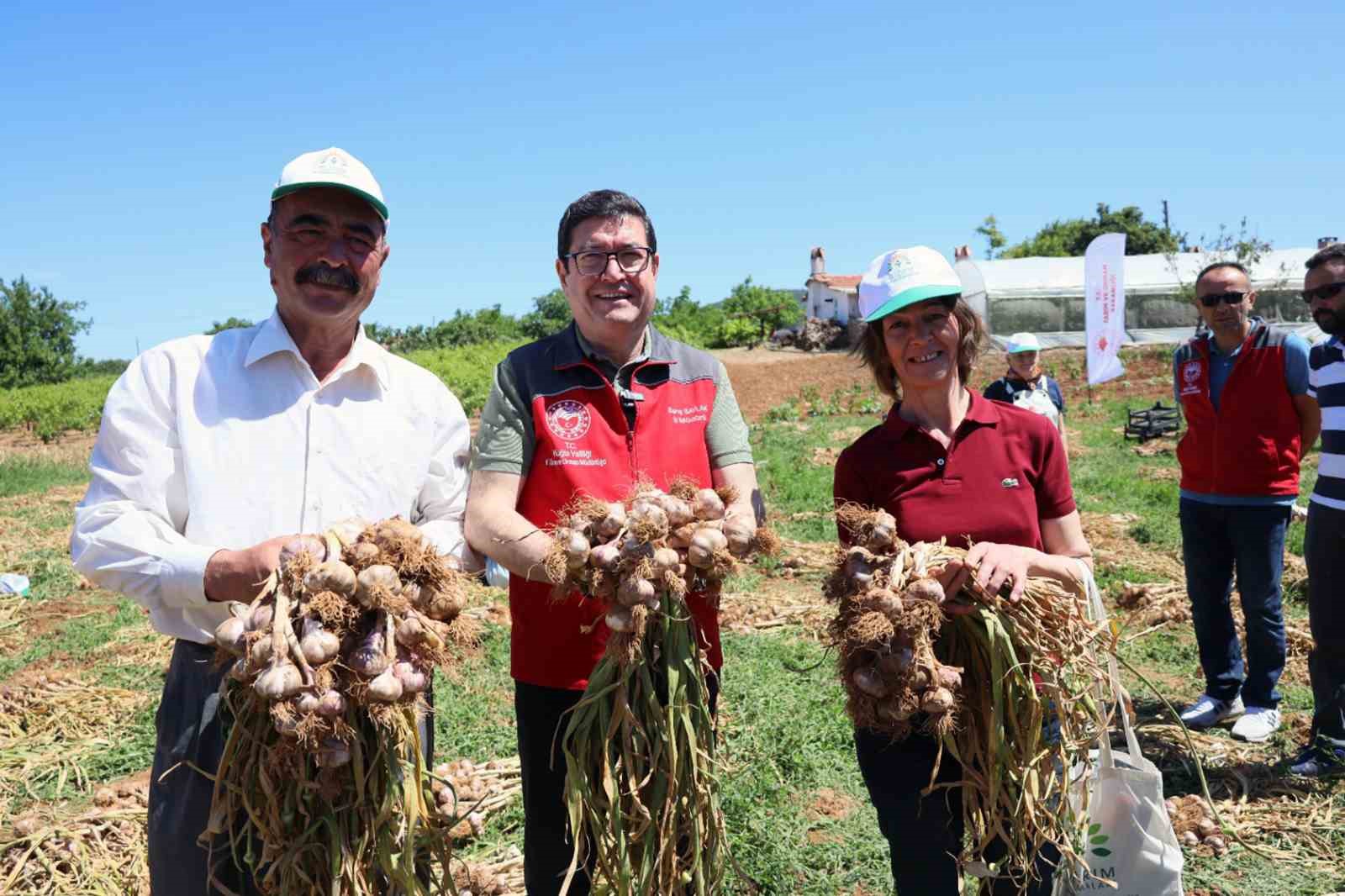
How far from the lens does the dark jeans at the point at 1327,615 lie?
357cm

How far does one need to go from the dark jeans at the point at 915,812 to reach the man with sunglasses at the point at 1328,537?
2.28 metres

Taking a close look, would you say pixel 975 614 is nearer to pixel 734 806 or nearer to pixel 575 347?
pixel 575 347

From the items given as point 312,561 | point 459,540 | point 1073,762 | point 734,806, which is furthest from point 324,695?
point 734,806

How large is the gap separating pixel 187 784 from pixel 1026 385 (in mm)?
5474

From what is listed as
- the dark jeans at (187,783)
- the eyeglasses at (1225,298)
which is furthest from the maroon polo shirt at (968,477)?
the eyeglasses at (1225,298)

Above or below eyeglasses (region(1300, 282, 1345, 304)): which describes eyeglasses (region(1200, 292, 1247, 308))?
above

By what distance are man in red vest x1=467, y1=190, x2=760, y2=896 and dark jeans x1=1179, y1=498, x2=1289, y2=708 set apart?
9.98ft

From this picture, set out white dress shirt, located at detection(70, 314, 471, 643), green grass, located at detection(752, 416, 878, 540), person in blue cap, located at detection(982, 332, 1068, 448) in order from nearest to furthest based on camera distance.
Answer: white dress shirt, located at detection(70, 314, 471, 643)
person in blue cap, located at detection(982, 332, 1068, 448)
green grass, located at detection(752, 416, 878, 540)

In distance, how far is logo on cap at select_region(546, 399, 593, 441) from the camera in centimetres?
218

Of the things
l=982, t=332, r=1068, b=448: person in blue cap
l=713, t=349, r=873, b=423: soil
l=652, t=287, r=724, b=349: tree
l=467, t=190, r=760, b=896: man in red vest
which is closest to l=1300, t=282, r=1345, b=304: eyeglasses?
l=982, t=332, r=1068, b=448: person in blue cap

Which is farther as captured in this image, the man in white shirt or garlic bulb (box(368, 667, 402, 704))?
the man in white shirt

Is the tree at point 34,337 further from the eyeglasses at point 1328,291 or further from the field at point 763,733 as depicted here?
the eyeglasses at point 1328,291

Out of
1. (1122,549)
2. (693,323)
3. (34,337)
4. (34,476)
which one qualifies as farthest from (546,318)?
(1122,549)

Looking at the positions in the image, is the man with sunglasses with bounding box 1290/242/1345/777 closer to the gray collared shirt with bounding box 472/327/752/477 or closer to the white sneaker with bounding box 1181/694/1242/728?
the white sneaker with bounding box 1181/694/1242/728
